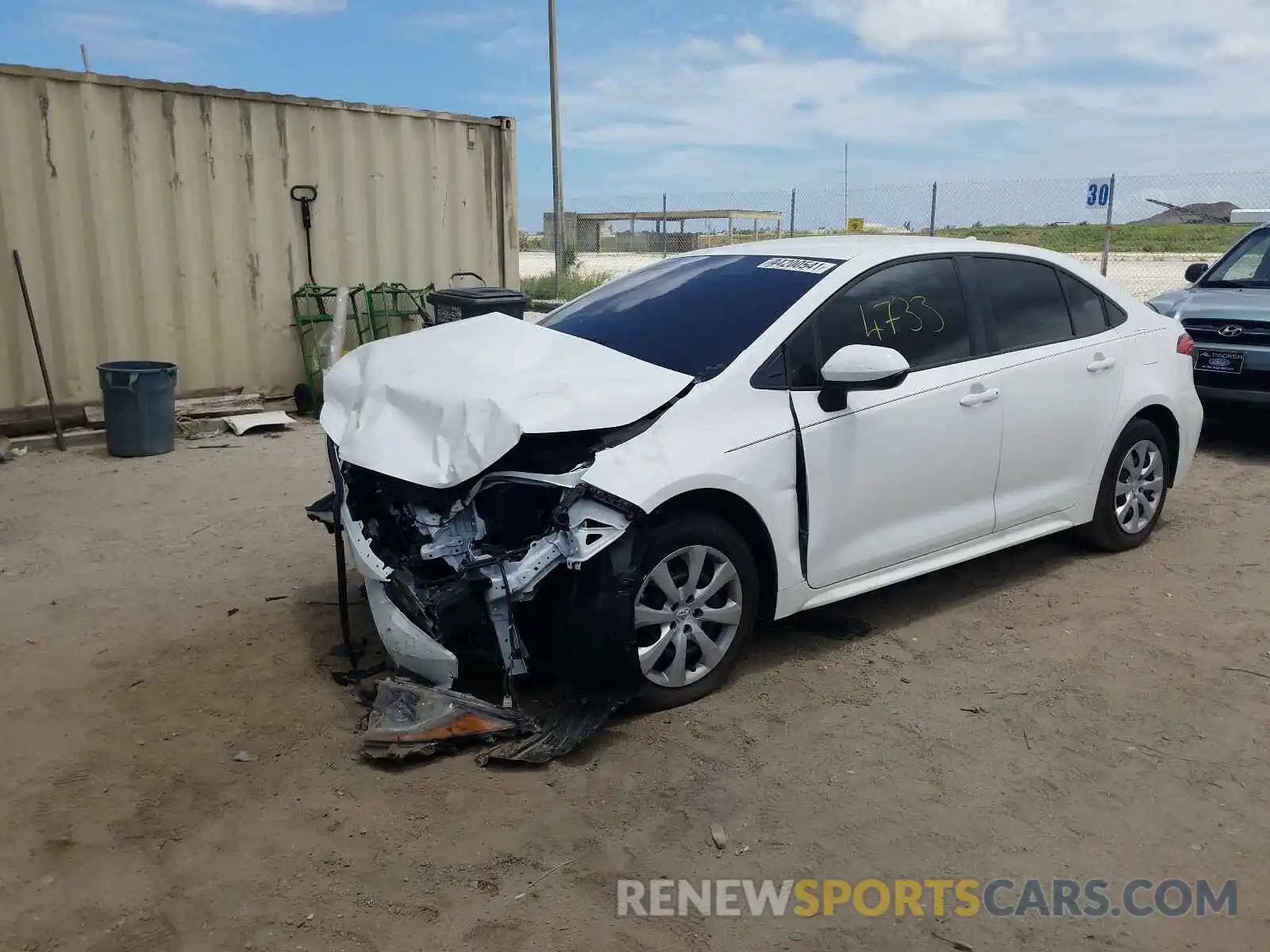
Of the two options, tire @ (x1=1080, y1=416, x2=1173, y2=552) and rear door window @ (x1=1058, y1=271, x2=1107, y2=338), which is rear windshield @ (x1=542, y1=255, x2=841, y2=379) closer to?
rear door window @ (x1=1058, y1=271, x2=1107, y2=338)

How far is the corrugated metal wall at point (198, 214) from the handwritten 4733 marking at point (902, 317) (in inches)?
276

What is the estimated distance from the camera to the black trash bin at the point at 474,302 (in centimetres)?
981

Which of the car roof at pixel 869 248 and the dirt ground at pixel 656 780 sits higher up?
the car roof at pixel 869 248

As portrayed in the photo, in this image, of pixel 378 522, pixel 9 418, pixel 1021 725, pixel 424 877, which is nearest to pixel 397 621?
pixel 378 522

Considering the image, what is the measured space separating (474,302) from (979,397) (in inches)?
229

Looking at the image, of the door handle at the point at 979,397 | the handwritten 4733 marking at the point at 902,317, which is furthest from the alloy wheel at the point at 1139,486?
the handwritten 4733 marking at the point at 902,317

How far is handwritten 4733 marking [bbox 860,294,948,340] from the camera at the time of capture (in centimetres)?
466

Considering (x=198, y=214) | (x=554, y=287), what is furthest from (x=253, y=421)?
(x=554, y=287)

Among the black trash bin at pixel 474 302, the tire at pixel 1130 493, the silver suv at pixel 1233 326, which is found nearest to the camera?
the tire at pixel 1130 493

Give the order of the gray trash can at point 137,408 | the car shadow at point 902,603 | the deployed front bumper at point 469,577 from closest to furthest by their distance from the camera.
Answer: the deployed front bumper at point 469,577 < the car shadow at point 902,603 < the gray trash can at point 137,408

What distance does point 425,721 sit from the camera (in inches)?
149

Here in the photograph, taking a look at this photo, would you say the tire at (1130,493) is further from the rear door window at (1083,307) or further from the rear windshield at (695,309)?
the rear windshield at (695,309)

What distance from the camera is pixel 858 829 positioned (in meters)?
3.38

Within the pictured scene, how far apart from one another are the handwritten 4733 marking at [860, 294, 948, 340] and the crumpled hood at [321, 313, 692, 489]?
99cm
